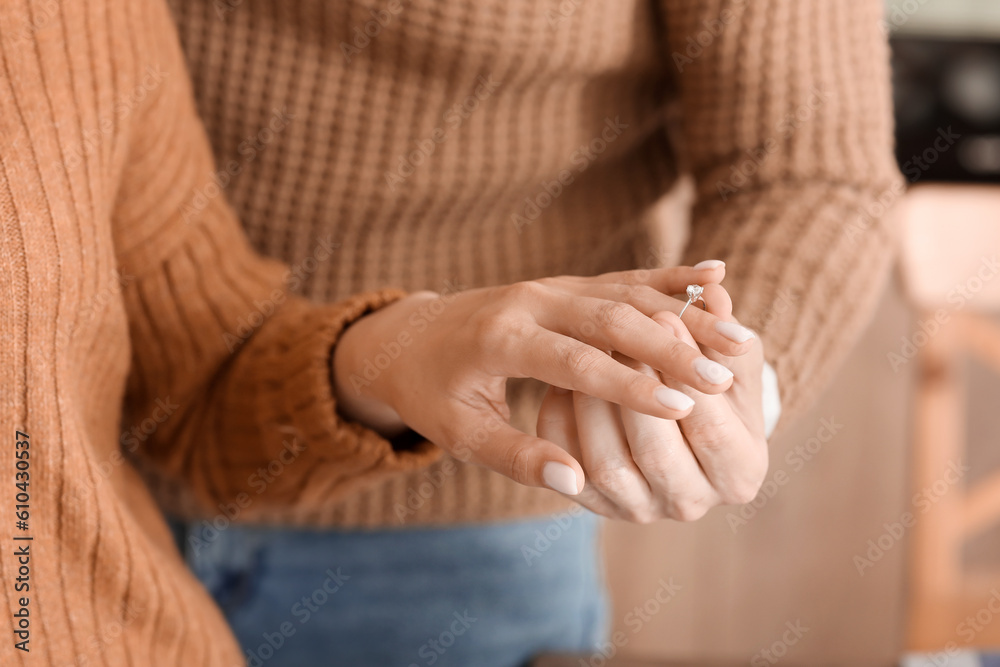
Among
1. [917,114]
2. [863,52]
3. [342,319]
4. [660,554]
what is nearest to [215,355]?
[342,319]

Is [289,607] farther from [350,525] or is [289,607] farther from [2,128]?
[2,128]

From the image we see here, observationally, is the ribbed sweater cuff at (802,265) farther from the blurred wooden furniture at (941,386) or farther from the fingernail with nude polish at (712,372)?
the blurred wooden furniture at (941,386)

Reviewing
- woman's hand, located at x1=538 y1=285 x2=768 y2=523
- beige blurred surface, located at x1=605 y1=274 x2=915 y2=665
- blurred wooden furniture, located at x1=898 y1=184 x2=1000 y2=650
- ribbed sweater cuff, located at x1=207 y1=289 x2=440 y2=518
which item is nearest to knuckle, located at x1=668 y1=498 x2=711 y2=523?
woman's hand, located at x1=538 y1=285 x2=768 y2=523

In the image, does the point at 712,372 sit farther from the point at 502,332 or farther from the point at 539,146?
the point at 539,146

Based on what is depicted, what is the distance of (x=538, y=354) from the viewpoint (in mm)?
255

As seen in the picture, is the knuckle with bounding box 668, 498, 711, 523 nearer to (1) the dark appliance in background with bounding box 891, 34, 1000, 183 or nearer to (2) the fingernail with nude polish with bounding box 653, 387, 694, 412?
(2) the fingernail with nude polish with bounding box 653, 387, 694, 412

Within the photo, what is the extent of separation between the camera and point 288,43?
0.40m

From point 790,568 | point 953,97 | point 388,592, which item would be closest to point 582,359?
point 388,592

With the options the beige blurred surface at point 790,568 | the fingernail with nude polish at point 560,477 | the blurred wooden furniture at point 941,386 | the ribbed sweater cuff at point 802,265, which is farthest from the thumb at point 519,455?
the beige blurred surface at point 790,568

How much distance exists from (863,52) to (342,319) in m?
0.28

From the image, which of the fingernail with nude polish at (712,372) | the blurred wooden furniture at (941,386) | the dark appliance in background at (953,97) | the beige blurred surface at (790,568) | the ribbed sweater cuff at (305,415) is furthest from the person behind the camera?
the dark appliance in background at (953,97)

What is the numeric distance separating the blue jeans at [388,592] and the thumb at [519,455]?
22 cm

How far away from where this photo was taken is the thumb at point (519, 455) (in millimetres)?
248

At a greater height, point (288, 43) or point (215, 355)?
point (288, 43)
